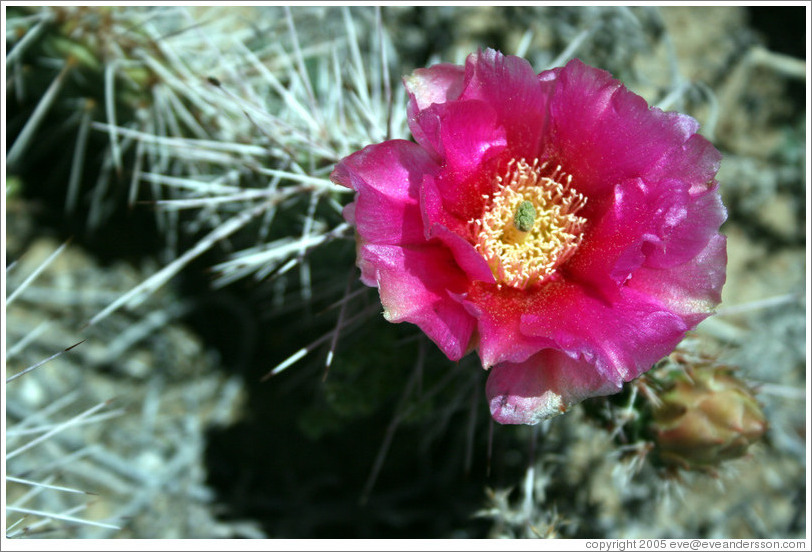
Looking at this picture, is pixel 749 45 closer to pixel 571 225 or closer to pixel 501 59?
pixel 571 225

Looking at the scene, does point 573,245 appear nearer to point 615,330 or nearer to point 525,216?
point 525,216

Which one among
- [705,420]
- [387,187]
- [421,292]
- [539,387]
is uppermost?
[387,187]

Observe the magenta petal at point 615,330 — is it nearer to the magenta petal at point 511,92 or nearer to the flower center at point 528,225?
the flower center at point 528,225

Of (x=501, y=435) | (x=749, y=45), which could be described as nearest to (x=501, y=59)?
(x=501, y=435)

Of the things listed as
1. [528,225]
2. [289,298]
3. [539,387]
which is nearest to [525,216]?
[528,225]

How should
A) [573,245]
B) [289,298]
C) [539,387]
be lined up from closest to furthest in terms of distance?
[539,387] → [573,245] → [289,298]

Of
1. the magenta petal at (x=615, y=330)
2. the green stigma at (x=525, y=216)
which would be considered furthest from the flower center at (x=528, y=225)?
the magenta petal at (x=615, y=330)
